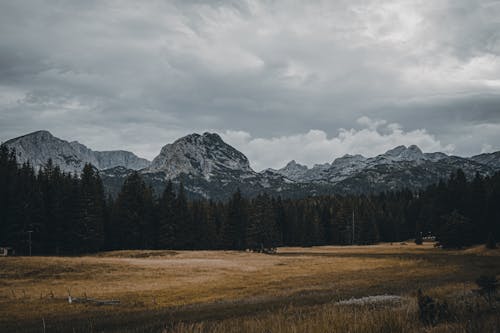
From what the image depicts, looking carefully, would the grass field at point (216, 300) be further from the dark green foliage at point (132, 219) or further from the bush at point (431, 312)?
the dark green foliage at point (132, 219)

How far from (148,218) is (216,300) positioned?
68481mm

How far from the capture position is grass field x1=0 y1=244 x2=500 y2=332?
9469 mm

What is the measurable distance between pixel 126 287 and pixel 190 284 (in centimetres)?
599

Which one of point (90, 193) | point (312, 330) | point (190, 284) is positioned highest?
point (90, 193)

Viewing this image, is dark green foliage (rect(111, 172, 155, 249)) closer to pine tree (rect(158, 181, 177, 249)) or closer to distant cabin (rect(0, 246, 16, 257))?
pine tree (rect(158, 181, 177, 249))

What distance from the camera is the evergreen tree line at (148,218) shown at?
2926 inches

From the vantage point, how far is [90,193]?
8094 centimetres

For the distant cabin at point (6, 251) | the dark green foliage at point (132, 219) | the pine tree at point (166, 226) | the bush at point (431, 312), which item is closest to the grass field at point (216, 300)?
the bush at point (431, 312)

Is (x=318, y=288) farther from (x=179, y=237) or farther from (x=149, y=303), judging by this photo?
(x=179, y=237)

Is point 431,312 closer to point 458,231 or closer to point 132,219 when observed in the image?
point 458,231

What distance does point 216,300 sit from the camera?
27203 millimetres

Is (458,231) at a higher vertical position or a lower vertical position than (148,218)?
lower

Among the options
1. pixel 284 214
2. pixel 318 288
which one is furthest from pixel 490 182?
pixel 318 288

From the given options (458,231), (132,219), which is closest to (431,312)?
(458,231)
